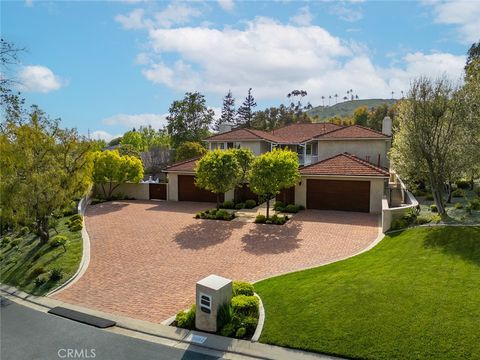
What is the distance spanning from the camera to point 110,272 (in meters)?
15.6

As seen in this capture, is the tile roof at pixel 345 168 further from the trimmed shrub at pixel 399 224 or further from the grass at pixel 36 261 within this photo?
the grass at pixel 36 261

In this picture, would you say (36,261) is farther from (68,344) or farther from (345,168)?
(345,168)

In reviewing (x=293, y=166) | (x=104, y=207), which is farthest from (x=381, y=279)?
(x=104, y=207)

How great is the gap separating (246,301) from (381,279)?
4.64 m

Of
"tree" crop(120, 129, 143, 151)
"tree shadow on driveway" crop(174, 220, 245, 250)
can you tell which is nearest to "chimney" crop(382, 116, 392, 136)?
"tree shadow on driveway" crop(174, 220, 245, 250)

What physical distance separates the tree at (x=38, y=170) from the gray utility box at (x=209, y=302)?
12500 millimetres

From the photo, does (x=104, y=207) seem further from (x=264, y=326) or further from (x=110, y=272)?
(x=264, y=326)

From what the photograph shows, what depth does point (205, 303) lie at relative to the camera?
34.6 ft

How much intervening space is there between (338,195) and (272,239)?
9.03m

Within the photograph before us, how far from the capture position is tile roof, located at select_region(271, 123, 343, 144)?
4189 cm

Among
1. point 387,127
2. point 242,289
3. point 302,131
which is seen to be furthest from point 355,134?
point 242,289

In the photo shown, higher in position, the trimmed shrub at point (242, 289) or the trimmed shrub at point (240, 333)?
the trimmed shrub at point (242, 289)

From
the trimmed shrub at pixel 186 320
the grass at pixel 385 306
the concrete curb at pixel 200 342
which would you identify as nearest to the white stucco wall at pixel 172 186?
the grass at pixel 385 306

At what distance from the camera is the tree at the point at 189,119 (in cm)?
6153
